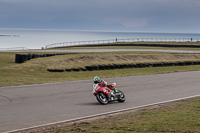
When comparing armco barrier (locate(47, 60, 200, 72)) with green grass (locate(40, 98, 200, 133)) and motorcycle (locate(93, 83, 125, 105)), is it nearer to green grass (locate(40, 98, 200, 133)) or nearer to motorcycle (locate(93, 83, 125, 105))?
motorcycle (locate(93, 83, 125, 105))

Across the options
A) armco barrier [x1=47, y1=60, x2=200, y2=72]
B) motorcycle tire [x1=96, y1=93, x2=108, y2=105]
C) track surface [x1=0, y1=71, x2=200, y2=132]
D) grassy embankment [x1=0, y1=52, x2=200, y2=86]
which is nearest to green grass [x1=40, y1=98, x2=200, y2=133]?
track surface [x1=0, y1=71, x2=200, y2=132]

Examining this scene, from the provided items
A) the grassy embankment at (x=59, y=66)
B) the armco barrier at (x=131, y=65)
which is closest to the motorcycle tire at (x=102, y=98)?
the grassy embankment at (x=59, y=66)

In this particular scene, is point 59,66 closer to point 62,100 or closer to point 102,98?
point 62,100

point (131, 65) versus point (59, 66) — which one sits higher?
point (131, 65)

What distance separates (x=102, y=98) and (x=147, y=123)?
4672mm

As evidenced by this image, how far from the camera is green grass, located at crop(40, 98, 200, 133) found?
8.84m

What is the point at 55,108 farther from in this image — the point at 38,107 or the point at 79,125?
the point at 79,125

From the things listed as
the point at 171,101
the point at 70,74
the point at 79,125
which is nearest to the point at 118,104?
the point at 171,101

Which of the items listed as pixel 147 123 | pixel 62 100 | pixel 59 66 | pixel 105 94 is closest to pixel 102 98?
pixel 105 94

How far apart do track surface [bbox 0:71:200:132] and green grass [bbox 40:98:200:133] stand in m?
1.45

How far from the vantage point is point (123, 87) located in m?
19.7

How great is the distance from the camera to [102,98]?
561 inches

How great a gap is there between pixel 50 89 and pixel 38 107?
545 centimetres

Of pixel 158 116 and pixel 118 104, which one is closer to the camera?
pixel 158 116
